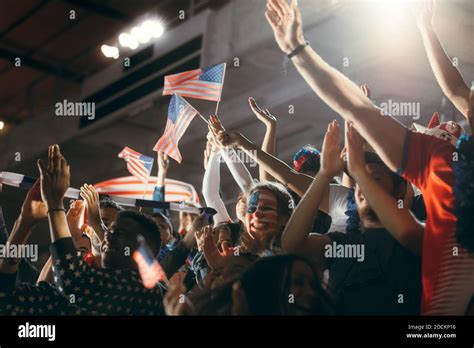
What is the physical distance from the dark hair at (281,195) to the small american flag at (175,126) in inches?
25.5

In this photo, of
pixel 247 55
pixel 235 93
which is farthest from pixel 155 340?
pixel 247 55

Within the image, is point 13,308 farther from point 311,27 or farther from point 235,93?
point 311,27

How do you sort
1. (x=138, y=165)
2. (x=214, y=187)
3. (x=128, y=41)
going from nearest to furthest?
1. (x=214, y=187)
2. (x=138, y=165)
3. (x=128, y=41)

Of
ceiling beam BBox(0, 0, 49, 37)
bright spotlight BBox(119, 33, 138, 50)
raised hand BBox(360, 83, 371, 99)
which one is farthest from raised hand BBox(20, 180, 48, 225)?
ceiling beam BBox(0, 0, 49, 37)

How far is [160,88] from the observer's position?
4.36 m

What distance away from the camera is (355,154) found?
11.1 ft

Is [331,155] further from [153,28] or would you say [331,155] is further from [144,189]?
[153,28]

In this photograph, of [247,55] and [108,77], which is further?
[108,77]

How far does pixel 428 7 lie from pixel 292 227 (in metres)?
1.21

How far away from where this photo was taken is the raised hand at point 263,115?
3789 millimetres

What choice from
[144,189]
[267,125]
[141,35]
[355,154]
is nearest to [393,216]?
[355,154]

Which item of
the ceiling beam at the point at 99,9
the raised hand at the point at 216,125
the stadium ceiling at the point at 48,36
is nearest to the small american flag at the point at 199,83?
the raised hand at the point at 216,125

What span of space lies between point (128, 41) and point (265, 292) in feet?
6.54

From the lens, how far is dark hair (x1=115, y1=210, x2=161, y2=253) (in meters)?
3.41
